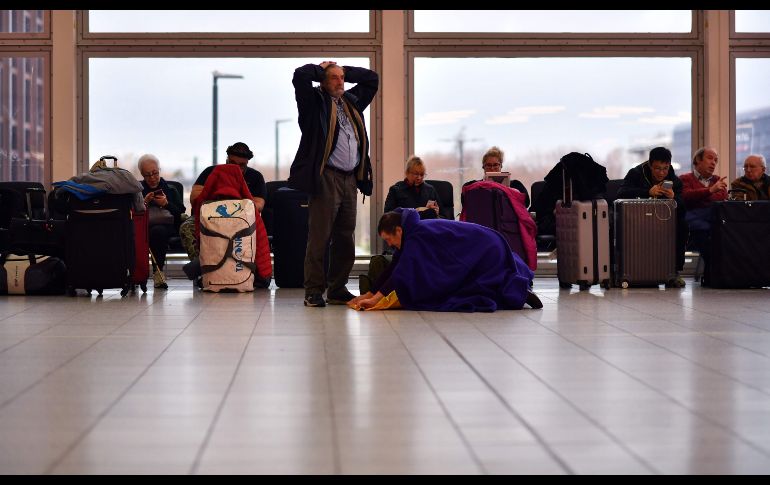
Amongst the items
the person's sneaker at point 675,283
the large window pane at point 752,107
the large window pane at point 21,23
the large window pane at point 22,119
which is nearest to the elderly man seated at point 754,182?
the person's sneaker at point 675,283

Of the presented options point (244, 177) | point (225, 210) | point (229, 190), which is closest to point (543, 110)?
point (244, 177)

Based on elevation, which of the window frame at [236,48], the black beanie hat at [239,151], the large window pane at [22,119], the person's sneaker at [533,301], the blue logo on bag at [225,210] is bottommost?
the person's sneaker at [533,301]

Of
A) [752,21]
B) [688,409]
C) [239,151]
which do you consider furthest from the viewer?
[752,21]

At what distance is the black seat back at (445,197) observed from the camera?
31.8ft

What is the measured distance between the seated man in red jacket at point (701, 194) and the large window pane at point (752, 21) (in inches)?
102

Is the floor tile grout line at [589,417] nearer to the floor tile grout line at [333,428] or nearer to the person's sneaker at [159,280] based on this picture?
the floor tile grout line at [333,428]

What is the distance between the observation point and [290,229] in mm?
9117

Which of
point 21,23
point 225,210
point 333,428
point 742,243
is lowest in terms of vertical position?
point 333,428

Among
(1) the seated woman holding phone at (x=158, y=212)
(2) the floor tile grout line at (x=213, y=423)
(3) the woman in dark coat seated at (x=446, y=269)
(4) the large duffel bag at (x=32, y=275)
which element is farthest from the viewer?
(1) the seated woman holding phone at (x=158, y=212)

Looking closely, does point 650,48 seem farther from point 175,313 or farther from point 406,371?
point 406,371

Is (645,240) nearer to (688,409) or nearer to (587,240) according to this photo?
(587,240)

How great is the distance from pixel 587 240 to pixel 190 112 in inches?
188

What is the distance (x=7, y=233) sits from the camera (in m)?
8.77

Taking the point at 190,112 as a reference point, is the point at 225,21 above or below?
above
